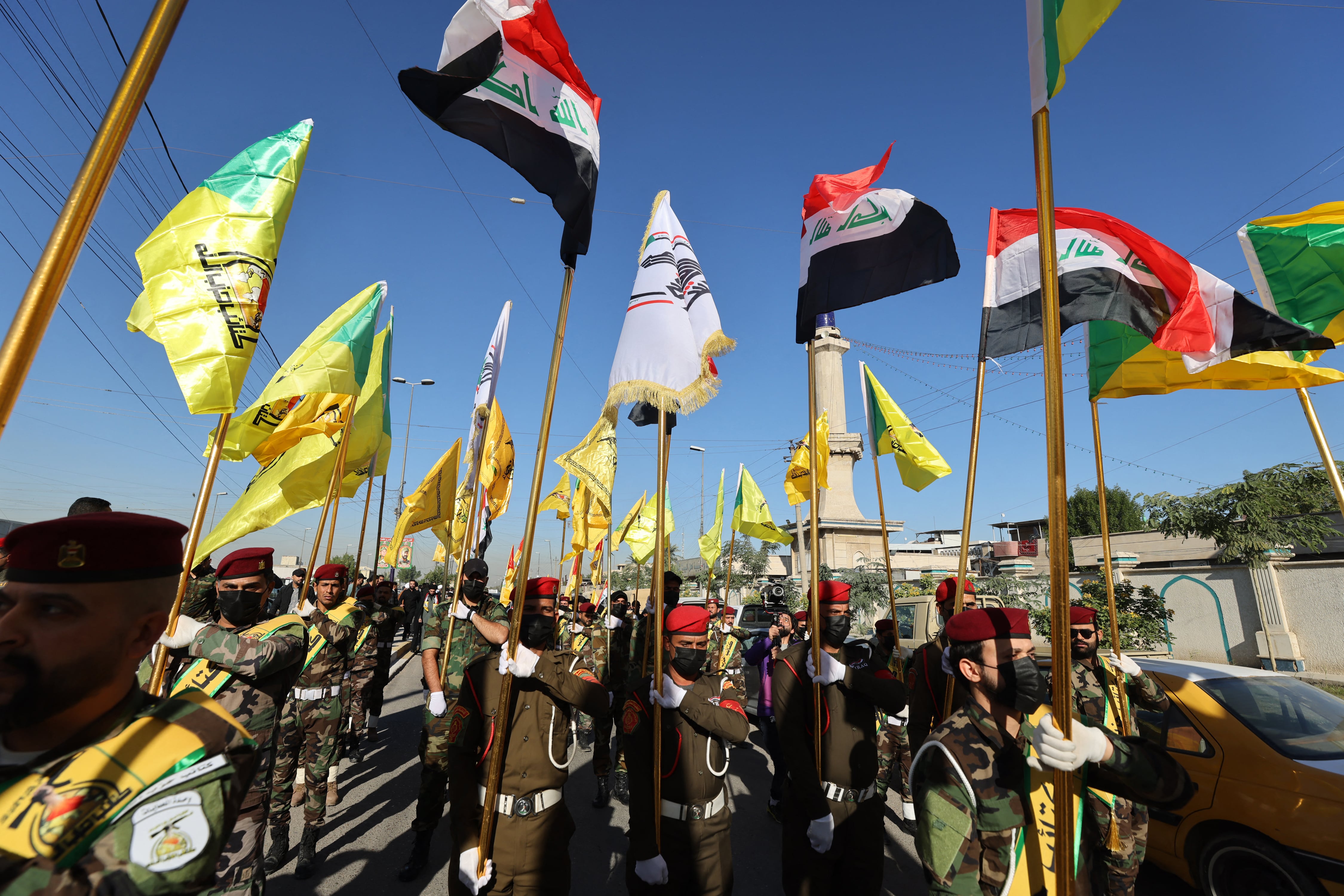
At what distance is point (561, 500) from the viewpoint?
12.4 meters

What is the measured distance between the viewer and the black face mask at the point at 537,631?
3.88 m

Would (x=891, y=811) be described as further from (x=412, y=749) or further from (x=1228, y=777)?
(x=412, y=749)

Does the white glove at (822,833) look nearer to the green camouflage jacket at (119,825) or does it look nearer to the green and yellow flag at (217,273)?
the green camouflage jacket at (119,825)

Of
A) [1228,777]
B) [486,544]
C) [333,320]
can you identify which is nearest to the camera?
[1228,777]

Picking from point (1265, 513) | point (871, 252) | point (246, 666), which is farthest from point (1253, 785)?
point (1265, 513)

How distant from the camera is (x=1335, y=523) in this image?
18.2 m

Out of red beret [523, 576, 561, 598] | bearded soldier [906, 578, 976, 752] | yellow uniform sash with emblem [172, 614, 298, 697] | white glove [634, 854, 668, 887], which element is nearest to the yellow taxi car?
bearded soldier [906, 578, 976, 752]

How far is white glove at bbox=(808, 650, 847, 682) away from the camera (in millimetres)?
3752

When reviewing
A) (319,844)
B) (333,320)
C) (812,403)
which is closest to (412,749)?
(319,844)

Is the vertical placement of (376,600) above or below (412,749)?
above

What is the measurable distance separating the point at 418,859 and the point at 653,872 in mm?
2508

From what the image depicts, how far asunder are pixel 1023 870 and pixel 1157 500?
56.0 ft

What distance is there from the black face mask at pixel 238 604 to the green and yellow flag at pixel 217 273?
104 cm

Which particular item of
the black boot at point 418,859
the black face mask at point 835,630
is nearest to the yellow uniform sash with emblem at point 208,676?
the black boot at point 418,859
